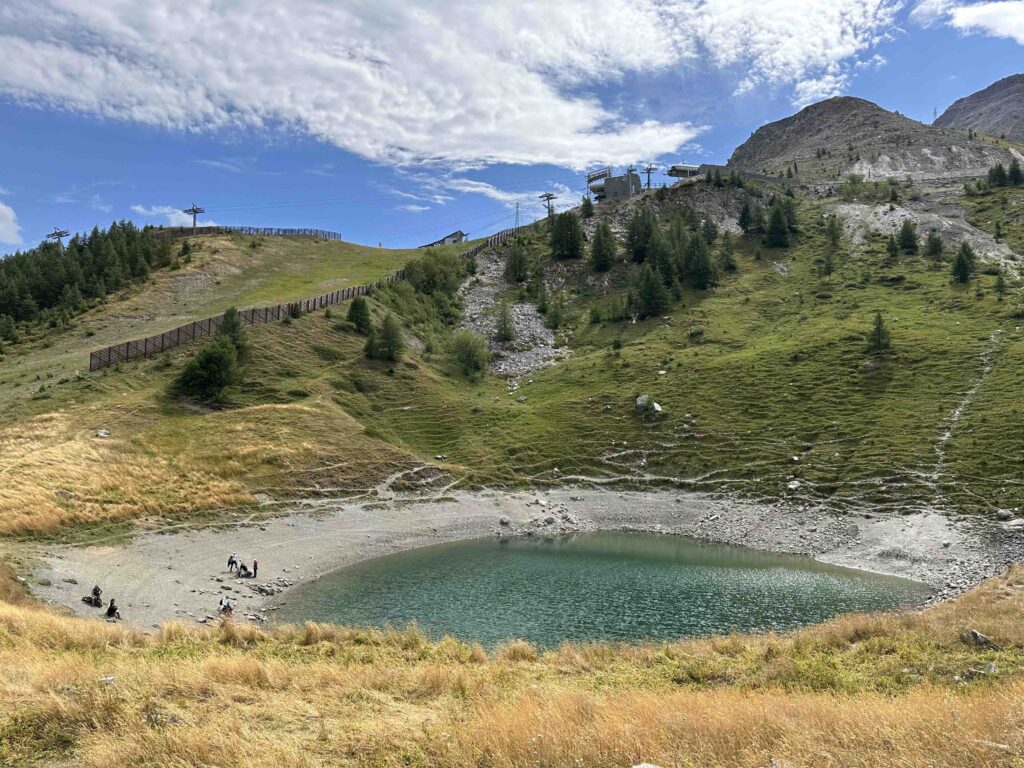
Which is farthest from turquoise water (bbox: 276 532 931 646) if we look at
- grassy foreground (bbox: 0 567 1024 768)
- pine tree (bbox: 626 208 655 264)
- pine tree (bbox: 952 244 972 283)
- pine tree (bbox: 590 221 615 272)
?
pine tree (bbox: 626 208 655 264)

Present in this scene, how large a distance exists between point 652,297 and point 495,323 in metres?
28.8

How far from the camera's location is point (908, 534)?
151 feet

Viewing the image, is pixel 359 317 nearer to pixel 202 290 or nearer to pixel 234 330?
pixel 234 330

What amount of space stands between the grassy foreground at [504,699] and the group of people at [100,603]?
9.80 m

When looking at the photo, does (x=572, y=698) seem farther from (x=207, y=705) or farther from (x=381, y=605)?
(x=381, y=605)

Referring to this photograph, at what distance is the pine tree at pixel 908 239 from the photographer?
112 meters

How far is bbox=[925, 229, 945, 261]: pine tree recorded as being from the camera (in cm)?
10712

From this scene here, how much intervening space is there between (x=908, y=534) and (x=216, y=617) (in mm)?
50469

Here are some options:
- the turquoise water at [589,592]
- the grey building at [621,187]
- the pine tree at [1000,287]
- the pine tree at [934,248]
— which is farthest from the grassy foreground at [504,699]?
the grey building at [621,187]

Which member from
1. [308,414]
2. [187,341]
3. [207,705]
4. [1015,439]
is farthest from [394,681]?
[187,341]

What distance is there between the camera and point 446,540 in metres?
51.8

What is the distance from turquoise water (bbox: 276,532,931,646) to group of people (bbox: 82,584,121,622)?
8.36 metres

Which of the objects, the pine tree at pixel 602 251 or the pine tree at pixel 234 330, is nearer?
the pine tree at pixel 234 330

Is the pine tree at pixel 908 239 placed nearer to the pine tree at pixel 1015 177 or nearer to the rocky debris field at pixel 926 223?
the rocky debris field at pixel 926 223
